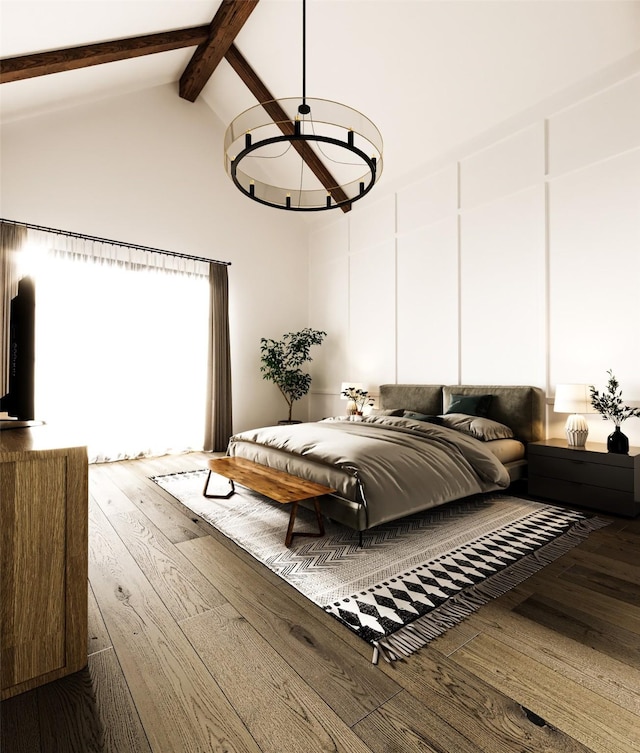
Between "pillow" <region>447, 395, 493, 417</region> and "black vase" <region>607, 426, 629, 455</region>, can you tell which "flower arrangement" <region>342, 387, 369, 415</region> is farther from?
"black vase" <region>607, 426, 629, 455</region>

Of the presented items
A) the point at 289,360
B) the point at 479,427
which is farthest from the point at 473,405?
the point at 289,360

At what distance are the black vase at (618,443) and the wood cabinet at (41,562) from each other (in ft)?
11.1

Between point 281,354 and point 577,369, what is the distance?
3856 mm

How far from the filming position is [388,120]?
15.6ft

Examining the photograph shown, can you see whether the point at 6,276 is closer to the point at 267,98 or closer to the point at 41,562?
the point at 267,98

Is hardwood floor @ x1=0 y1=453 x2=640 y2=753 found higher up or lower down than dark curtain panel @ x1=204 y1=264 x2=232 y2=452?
lower down

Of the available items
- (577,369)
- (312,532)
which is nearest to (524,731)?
(312,532)

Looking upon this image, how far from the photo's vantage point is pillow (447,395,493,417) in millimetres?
4016

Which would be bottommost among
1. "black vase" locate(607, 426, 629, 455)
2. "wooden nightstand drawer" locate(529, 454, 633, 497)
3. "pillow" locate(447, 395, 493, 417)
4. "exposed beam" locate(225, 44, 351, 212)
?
"wooden nightstand drawer" locate(529, 454, 633, 497)

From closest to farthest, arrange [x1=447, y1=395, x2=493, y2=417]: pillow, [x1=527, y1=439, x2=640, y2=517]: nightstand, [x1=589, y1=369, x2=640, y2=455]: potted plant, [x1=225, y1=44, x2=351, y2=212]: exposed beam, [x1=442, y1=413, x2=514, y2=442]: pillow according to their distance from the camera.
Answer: [x1=527, y1=439, x2=640, y2=517]: nightstand → [x1=589, y1=369, x2=640, y2=455]: potted plant → [x1=442, y1=413, x2=514, y2=442]: pillow → [x1=447, y1=395, x2=493, y2=417]: pillow → [x1=225, y1=44, x2=351, y2=212]: exposed beam

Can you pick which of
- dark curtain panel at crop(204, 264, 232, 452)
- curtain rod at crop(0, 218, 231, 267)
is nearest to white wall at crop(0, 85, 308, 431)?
curtain rod at crop(0, 218, 231, 267)

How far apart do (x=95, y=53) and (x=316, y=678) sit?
5.06 meters

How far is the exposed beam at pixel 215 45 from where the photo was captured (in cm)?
419

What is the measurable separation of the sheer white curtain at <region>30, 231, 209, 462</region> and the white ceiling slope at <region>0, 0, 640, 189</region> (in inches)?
67.0
